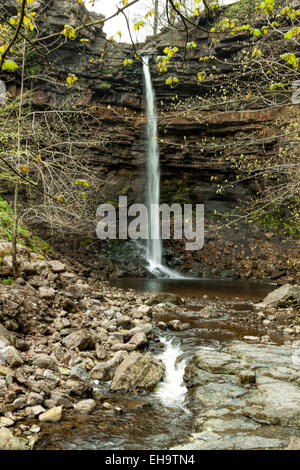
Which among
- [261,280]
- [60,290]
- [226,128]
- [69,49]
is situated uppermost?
[69,49]

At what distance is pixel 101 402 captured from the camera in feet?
12.9

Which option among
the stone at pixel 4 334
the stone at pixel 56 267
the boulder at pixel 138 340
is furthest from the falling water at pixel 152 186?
the stone at pixel 4 334

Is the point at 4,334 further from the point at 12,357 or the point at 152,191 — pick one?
the point at 152,191

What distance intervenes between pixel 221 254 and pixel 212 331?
1268cm

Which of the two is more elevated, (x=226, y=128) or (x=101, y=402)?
(x=226, y=128)

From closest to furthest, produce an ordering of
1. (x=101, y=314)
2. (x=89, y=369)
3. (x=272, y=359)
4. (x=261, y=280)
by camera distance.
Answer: (x=89, y=369), (x=272, y=359), (x=101, y=314), (x=261, y=280)

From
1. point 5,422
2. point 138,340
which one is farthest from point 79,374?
point 138,340

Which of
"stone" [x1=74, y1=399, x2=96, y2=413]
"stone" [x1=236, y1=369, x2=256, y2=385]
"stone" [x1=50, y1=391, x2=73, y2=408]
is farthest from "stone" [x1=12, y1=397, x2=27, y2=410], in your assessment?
"stone" [x1=236, y1=369, x2=256, y2=385]

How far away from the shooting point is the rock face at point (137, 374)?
430 centimetres

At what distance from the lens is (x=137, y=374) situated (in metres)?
4.45

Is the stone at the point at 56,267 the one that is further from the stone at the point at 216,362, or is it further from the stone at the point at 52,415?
the stone at the point at 52,415

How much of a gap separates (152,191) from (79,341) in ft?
56.2
